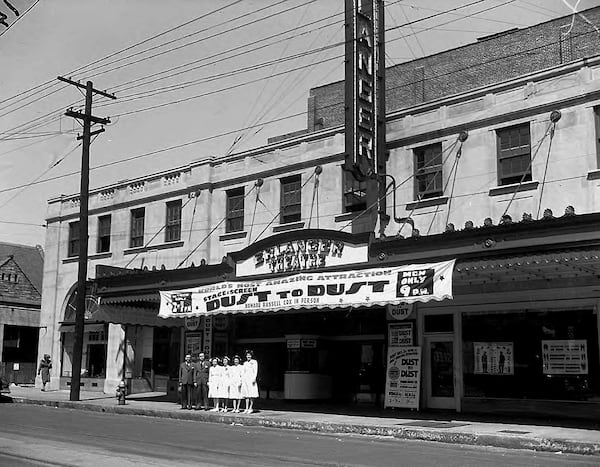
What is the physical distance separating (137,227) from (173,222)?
95.3 inches

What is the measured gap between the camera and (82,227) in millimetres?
27844

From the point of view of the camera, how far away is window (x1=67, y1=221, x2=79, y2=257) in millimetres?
35719

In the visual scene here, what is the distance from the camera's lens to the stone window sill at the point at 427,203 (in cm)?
2291

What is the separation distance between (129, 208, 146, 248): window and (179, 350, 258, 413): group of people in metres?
9.01

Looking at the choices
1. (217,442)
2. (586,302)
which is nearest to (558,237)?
(586,302)

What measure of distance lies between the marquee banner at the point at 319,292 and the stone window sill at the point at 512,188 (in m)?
4.17

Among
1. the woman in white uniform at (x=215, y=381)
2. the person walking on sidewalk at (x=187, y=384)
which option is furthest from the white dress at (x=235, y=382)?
the person walking on sidewalk at (x=187, y=384)

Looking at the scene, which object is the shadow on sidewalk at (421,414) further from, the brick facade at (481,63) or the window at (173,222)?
the brick facade at (481,63)

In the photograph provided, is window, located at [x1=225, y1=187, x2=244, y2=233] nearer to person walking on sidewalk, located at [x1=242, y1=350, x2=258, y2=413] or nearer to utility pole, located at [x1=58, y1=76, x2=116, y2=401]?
utility pole, located at [x1=58, y1=76, x2=116, y2=401]

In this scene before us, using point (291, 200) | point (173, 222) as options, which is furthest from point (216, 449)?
point (173, 222)

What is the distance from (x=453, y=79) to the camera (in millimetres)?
35781

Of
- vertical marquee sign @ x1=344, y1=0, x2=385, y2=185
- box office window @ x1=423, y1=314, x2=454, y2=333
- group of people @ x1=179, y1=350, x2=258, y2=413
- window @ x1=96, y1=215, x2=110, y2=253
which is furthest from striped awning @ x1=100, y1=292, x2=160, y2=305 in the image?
box office window @ x1=423, y1=314, x2=454, y2=333

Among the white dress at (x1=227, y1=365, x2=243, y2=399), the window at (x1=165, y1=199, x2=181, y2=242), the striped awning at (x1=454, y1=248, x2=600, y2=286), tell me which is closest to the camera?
the striped awning at (x1=454, y1=248, x2=600, y2=286)

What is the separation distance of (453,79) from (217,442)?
24.6m
